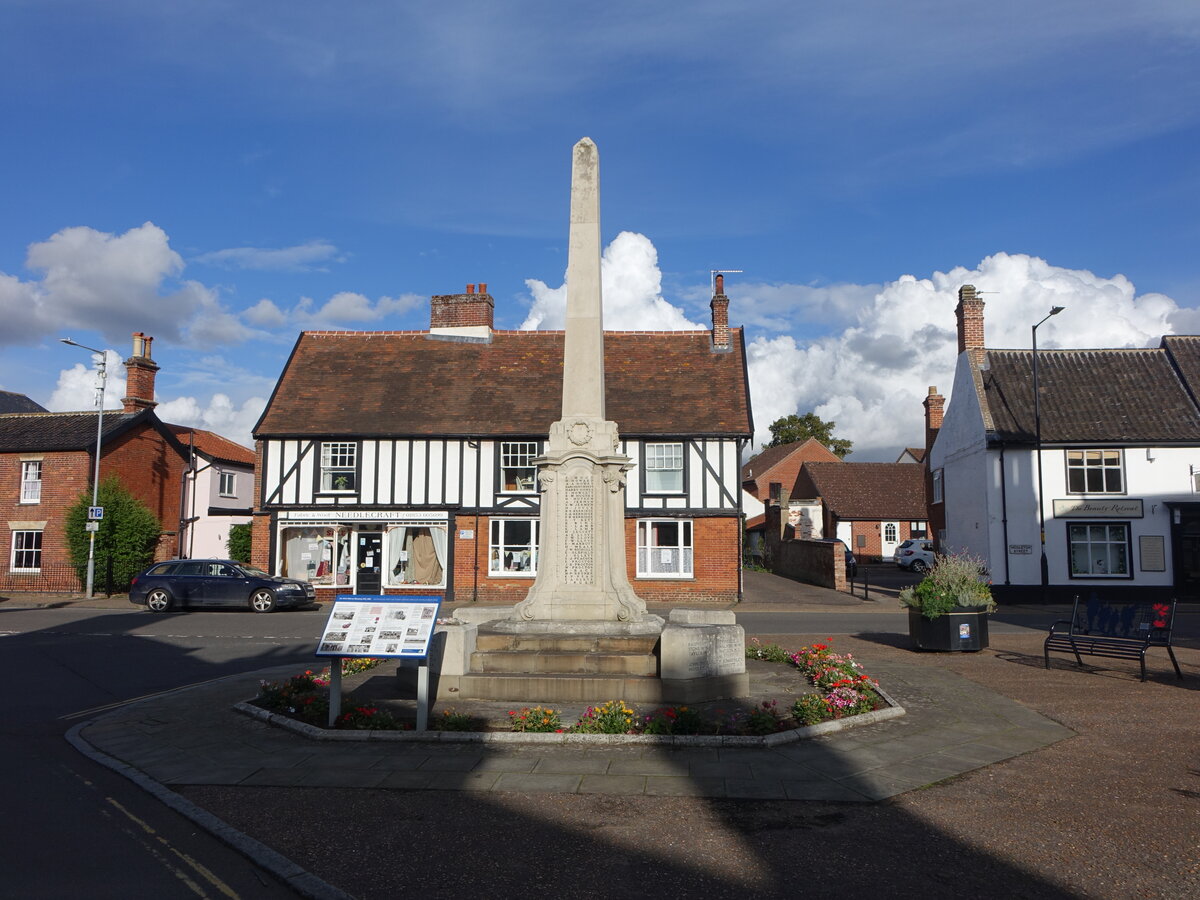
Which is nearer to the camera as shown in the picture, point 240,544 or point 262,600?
point 262,600

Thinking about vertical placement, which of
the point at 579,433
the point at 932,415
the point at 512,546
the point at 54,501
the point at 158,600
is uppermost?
the point at 932,415

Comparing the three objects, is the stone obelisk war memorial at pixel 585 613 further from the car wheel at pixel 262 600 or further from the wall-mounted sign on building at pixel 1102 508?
the wall-mounted sign on building at pixel 1102 508

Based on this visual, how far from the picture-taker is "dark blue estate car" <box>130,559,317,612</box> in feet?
77.9

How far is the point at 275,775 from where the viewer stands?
23.4 ft

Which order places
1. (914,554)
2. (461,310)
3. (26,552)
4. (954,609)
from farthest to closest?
(914,554) < (461,310) < (26,552) < (954,609)

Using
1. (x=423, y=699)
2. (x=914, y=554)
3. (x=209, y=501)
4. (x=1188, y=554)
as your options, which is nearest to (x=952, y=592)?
(x=423, y=699)

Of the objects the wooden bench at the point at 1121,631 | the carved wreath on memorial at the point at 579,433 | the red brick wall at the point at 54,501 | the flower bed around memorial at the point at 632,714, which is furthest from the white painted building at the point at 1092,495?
the red brick wall at the point at 54,501

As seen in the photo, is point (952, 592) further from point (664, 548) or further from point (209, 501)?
point (209, 501)

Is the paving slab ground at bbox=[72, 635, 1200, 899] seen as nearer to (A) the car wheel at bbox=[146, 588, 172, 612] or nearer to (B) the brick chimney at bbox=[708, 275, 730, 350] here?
(A) the car wheel at bbox=[146, 588, 172, 612]

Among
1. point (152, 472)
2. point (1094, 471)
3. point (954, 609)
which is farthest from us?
point (152, 472)

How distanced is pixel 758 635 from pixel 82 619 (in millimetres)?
16721

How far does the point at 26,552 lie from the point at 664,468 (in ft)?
73.7

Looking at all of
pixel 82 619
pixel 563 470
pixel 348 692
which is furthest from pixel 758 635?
pixel 82 619

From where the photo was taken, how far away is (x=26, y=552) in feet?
96.7
